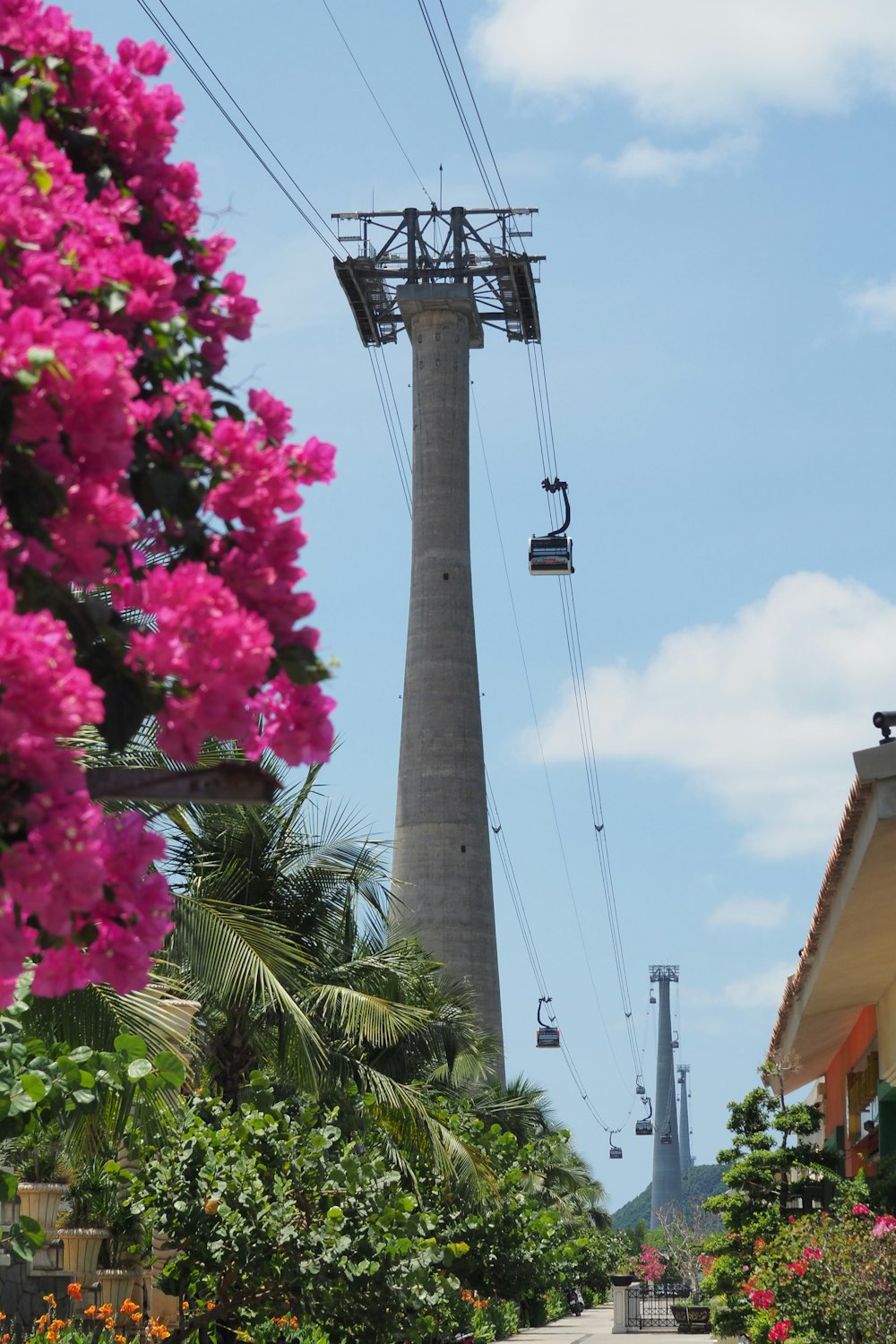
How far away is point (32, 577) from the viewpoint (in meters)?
2.85

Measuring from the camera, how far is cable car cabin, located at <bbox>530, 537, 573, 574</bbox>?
46625 mm

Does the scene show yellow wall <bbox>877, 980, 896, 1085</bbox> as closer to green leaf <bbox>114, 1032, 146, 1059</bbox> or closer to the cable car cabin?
green leaf <bbox>114, 1032, 146, 1059</bbox>

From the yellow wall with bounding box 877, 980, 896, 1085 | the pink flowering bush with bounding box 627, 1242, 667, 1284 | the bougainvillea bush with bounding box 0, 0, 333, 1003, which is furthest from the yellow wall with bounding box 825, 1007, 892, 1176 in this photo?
the bougainvillea bush with bounding box 0, 0, 333, 1003

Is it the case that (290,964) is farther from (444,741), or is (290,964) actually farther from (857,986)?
(444,741)

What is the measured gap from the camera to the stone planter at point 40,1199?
1385 cm

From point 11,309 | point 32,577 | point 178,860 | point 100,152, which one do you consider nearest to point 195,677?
point 32,577

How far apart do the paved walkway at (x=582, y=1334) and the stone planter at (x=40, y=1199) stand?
15803 mm

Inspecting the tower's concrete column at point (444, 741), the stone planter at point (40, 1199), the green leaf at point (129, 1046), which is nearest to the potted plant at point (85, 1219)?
the stone planter at point (40, 1199)

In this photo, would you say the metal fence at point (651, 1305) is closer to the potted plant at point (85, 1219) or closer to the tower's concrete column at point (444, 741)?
the tower's concrete column at point (444, 741)

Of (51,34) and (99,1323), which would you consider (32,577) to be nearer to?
(51,34)

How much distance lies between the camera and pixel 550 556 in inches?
1847

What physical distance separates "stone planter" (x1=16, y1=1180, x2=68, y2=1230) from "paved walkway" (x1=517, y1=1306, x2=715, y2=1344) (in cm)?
1580

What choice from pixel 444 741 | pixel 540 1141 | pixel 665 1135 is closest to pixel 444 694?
pixel 444 741

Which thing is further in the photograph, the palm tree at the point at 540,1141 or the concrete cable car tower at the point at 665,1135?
the concrete cable car tower at the point at 665,1135
